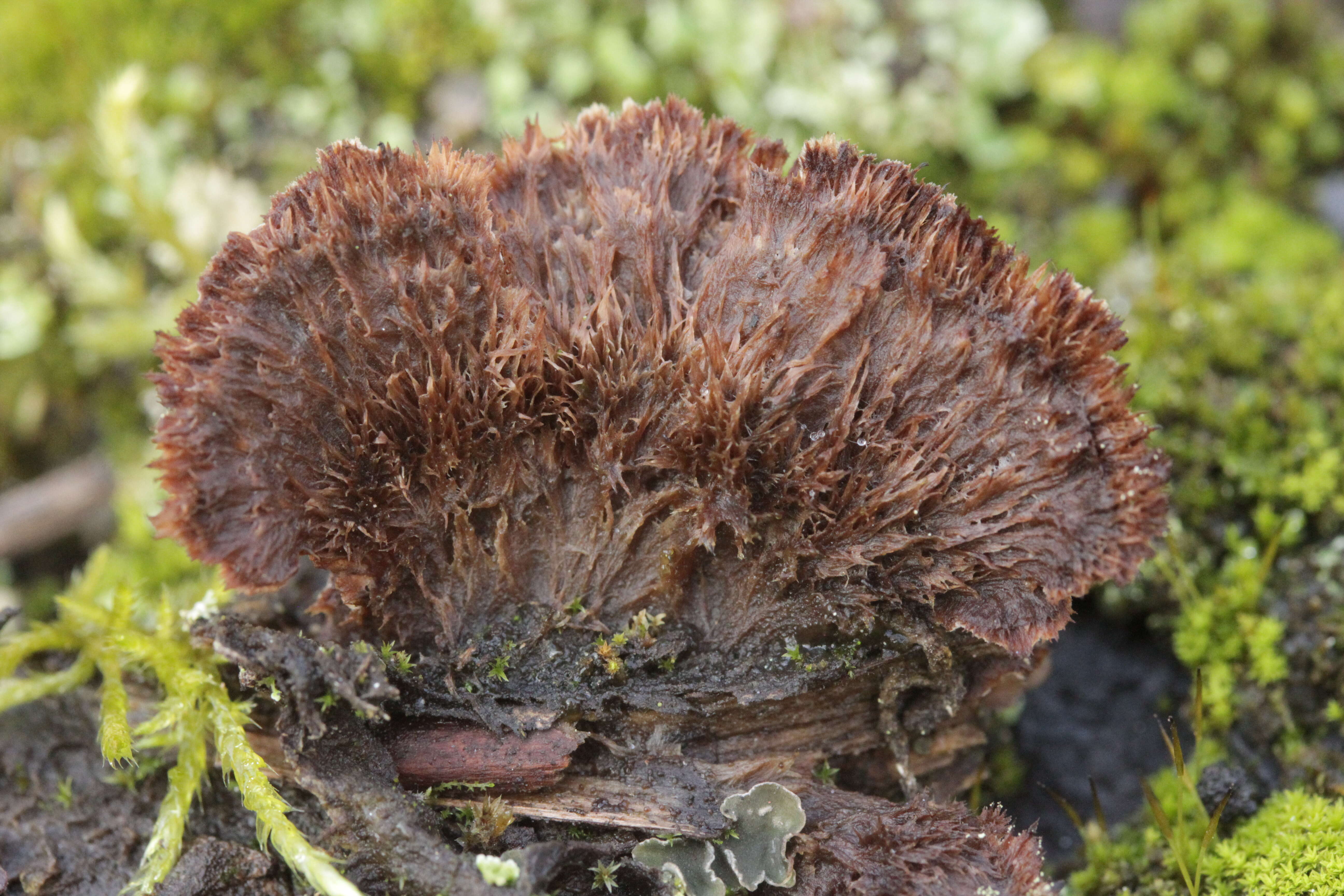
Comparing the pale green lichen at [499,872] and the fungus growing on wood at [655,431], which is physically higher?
the fungus growing on wood at [655,431]

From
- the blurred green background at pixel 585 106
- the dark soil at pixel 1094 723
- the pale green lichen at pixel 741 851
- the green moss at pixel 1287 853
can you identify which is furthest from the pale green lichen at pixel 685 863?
the blurred green background at pixel 585 106

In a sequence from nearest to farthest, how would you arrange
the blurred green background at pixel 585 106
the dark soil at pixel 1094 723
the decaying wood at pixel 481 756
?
the decaying wood at pixel 481 756 → the dark soil at pixel 1094 723 → the blurred green background at pixel 585 106

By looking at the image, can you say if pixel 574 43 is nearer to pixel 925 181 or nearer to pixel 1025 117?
pixel 1025 117

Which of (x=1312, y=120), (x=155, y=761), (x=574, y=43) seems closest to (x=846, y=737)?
(x=155, y=761)

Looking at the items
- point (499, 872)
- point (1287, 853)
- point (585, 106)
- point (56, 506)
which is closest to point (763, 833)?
point (499, 872)

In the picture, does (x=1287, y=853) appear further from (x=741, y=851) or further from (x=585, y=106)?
(x=585, y=106)

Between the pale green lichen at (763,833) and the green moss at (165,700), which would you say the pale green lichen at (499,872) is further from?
the pale green lichen at (763,833)

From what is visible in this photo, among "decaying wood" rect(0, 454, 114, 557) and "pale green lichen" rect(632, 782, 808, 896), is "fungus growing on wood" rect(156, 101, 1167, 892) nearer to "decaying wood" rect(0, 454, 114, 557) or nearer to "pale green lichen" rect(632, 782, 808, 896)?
"pale green lichen" rect(632, 782, 808, 896)
